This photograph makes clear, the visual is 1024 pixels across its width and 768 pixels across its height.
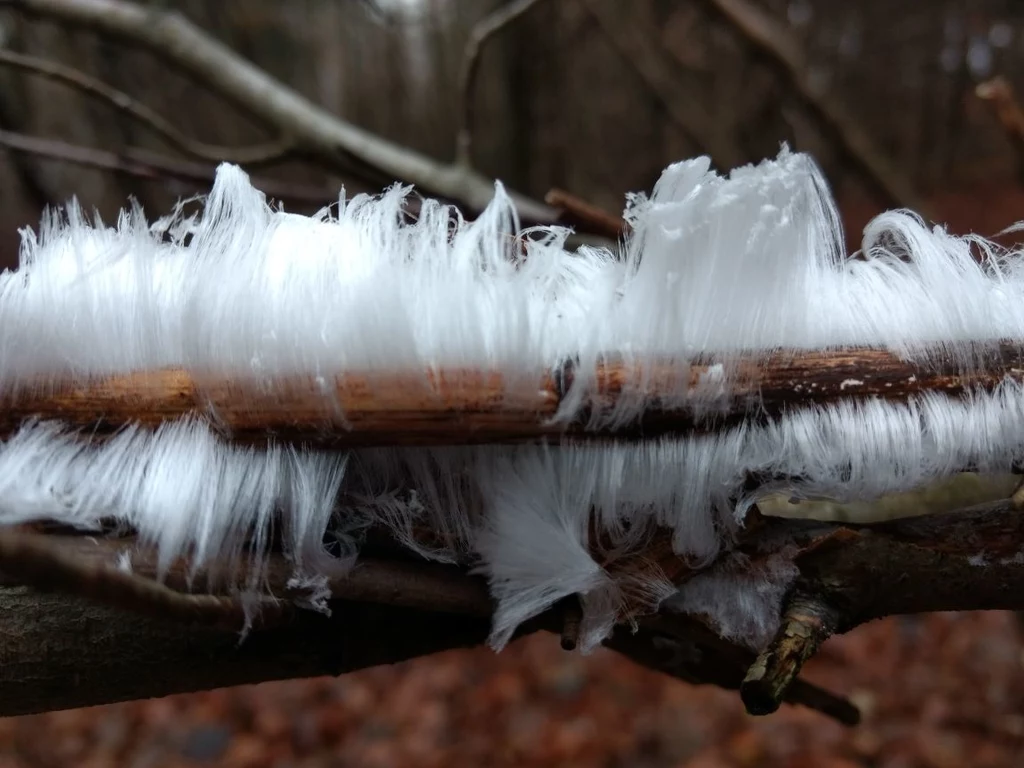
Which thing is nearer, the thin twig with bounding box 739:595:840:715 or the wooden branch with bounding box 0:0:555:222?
the thin twig with bounding box 739:595:840:715

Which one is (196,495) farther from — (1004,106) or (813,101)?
(813,101)

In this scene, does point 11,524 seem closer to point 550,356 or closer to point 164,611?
point 164,611

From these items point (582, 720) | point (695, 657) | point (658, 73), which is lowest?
point (582, 720)

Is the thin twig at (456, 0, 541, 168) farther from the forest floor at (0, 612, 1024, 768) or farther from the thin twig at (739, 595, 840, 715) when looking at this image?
the forest floor at (0, 612, 1024, 768)

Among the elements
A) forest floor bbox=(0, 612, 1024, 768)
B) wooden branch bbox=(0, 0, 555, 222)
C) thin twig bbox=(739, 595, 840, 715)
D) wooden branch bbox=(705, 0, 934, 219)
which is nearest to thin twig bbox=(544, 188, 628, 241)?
wooden branch bbox=(0, 0, 555, 222)

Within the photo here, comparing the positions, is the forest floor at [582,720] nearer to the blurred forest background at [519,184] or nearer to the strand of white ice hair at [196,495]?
the blurred forest background at [519,184]

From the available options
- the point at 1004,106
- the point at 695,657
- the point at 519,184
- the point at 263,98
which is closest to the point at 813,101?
the point at 1004,106
